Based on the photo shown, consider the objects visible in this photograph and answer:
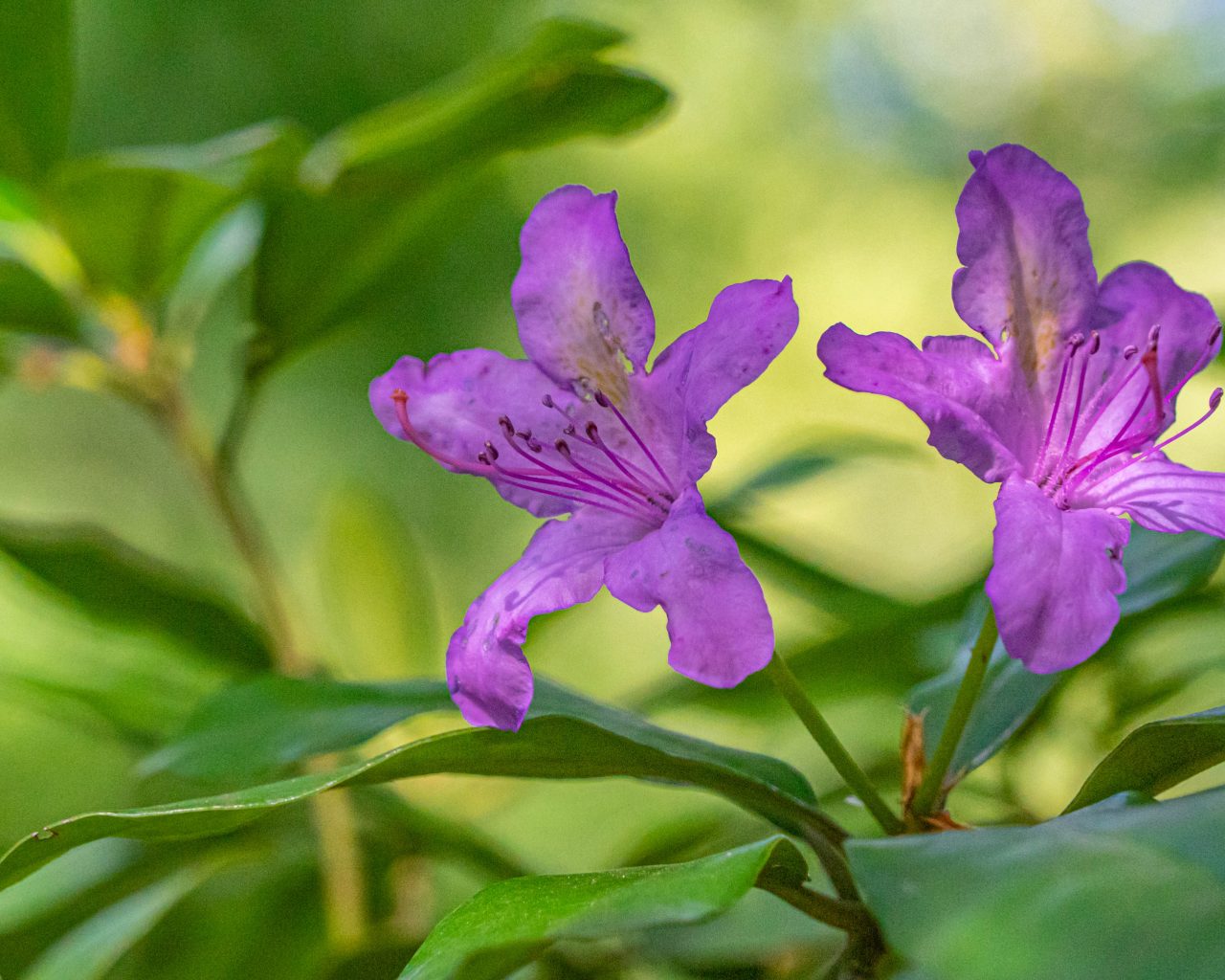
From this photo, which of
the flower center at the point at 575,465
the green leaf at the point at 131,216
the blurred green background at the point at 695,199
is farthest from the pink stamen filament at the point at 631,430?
the blurred green background at the point at 695,199

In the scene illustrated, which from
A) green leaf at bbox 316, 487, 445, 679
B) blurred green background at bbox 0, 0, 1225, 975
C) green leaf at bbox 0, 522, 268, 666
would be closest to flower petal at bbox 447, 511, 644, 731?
green leaf at bbox 0, 522, 268, 666

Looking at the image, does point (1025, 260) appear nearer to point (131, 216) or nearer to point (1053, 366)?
point (1053, 366)

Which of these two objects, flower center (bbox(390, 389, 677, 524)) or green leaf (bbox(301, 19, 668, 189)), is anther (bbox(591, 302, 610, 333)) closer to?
flower center (bbox(390, 389, 677, 524))

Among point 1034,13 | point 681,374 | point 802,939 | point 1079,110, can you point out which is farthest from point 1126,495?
point 1034,13

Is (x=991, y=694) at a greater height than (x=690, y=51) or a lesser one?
lesser

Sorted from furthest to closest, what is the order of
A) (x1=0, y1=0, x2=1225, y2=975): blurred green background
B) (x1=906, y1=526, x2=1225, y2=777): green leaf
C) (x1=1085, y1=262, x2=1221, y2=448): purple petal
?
(x1=0, y1=0, x2=1225, y2=975): blurred green background
(x1=906, y1=526, x2=1225, y2=777): green leaf
(x1=1085, y1=262, x2=1221, y2=448): purple petal

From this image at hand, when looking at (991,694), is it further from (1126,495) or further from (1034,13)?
(1034,13)
